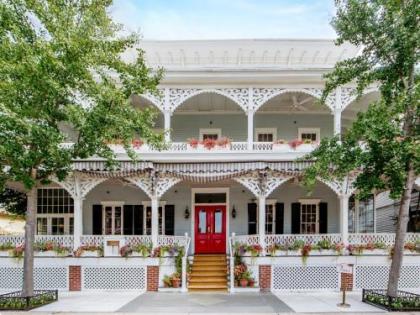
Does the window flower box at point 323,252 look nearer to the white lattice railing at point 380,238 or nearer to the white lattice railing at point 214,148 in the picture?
the white lattice railing at point 380,238

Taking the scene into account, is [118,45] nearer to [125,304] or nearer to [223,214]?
[125,304]

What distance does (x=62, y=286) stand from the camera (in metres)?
15.7

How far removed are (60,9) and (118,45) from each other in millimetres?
1956

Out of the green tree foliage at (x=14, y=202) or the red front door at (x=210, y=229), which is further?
the green tree foliage at (x=14, y=202)

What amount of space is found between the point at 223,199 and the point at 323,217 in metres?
4.63

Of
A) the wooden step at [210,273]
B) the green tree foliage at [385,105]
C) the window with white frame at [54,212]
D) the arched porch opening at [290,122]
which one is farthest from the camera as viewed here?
the arched porch opening at [290,122]

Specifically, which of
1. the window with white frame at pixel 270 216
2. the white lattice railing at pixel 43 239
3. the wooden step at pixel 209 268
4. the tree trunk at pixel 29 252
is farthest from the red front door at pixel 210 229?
the tree trunk at pixel 29 252

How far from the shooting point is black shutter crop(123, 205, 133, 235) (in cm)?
1919

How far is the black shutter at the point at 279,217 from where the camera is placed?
63.1 feet

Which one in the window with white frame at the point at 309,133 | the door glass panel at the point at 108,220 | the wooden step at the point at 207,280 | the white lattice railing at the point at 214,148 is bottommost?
the wooden step at the point at 207,280

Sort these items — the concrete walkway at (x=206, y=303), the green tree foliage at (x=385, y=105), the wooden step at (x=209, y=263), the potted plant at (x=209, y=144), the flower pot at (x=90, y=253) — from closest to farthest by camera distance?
the green tree foliage at (x=385, y=105), the concrete walkway at (x=206, y=303), the flower pot at (x=90, y=253), the potted plant at (x=209, y=144), the wooden step at (x=209, y=263)

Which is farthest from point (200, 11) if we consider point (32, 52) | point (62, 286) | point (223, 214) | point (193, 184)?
point (62, 286)

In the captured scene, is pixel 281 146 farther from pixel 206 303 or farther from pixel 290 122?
pixel 206 303

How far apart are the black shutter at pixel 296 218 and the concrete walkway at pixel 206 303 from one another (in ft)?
15.6
